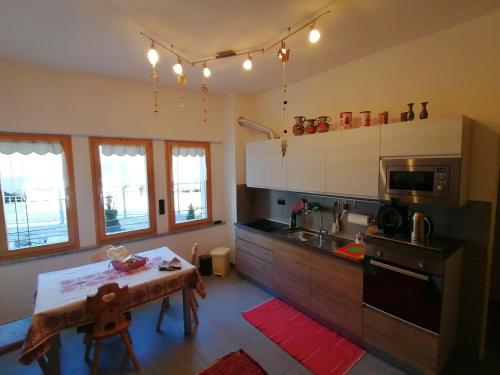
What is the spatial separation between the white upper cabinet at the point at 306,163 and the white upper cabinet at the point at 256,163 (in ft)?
1.48

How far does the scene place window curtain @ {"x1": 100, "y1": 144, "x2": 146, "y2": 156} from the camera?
3043 millimetres

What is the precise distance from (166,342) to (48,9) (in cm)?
281

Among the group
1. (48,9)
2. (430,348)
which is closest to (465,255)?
(430,348)

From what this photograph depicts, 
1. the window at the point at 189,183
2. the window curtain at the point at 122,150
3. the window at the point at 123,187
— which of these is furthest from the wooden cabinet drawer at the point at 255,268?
the window curtain at the point at 122,150

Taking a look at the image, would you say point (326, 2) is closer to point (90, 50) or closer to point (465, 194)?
point (465, 194)

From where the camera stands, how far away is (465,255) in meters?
1.98

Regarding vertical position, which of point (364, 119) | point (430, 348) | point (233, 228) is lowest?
point (430, 348)

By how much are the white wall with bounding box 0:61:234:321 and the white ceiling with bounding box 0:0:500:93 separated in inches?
9.6

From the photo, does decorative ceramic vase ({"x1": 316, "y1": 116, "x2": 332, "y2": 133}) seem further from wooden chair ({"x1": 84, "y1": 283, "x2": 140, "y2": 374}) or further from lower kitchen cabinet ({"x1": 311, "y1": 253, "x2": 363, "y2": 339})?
wooden chair ({"x1": 84, "y1": 283, "x2": 140, "y2": 374})

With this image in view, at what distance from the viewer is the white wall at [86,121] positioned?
2.49 meters

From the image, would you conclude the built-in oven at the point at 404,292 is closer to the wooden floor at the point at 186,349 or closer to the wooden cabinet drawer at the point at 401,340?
the wooden cabinet drawer at the point at 401,340

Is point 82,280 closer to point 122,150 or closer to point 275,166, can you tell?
point 122,150

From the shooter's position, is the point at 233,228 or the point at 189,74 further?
the point at 233,228

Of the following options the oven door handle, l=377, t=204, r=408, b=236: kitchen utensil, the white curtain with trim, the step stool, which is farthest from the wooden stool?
l=377, t=204, r=408, b=236: kitchen utensil
